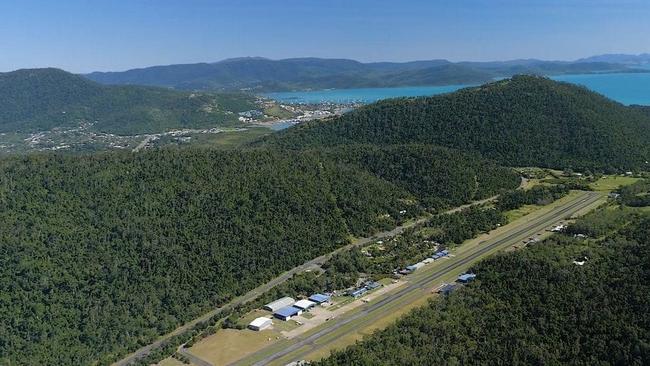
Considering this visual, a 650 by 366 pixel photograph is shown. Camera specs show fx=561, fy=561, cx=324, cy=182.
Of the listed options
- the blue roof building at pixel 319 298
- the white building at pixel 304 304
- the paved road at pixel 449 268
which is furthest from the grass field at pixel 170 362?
the blue roof building at pixel 319 298

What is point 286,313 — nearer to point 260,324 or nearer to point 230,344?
point 260,324

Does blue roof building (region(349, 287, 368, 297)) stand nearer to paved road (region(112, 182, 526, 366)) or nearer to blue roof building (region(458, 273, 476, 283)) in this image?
paved road (region(112, 182, 526, 366))

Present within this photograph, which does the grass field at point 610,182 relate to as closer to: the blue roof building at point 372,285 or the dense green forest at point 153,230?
the dense green forest at point 153,230

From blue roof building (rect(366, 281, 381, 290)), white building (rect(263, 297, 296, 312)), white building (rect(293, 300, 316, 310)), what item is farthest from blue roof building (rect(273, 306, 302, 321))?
blue roof building (rect(366, 281, 381, 290))

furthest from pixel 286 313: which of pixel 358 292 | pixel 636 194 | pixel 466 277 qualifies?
pixel 636 194

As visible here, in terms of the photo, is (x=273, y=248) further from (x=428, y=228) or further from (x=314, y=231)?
(x=428, y=228)

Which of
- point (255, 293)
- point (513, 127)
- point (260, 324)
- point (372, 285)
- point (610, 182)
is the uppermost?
point (513, 127)
